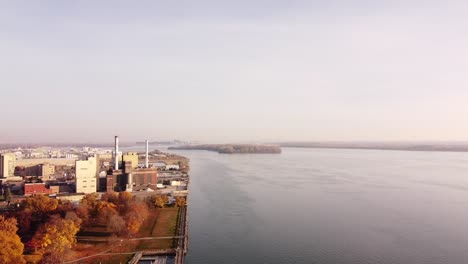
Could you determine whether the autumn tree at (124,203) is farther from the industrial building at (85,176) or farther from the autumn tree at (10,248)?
the industrial building at (85,176)

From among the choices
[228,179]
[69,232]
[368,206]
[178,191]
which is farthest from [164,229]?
[228,179]

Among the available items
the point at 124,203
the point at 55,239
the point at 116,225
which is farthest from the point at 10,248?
the point at 124,203

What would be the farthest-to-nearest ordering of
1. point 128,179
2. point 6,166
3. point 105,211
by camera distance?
point 6,166, point 128,179, point 105,211

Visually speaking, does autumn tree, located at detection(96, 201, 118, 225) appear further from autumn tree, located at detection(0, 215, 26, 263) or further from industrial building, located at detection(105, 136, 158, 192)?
industrial building, located at detection(105, 136, 158, 192)

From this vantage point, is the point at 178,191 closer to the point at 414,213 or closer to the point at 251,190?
the point at 251,190

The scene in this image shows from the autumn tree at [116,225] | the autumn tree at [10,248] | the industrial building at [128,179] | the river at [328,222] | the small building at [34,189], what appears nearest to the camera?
the autumn tree at [10,248]

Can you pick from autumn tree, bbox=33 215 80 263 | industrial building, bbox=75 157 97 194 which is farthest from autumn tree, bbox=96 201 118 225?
industrial building, bbox=75 157 97 194

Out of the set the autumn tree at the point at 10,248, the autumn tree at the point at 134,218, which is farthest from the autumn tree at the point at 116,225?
the autumn tree at the point at 10,248

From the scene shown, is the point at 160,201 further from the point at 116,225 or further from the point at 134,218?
the point at 116,225
